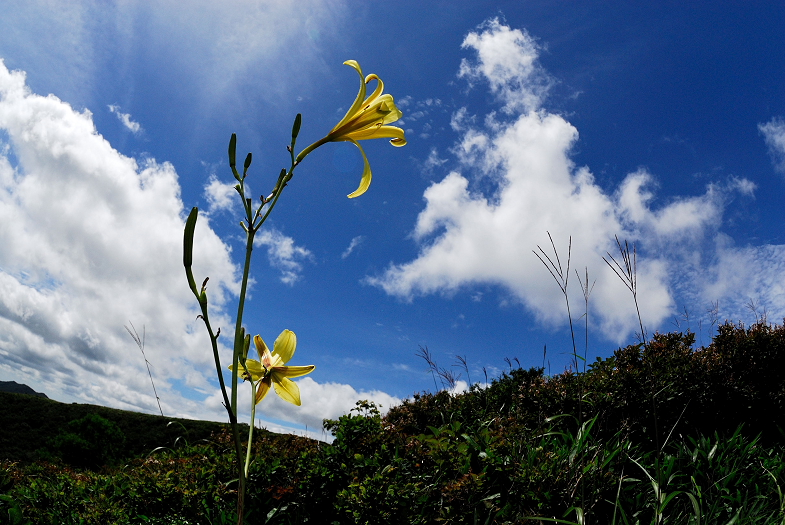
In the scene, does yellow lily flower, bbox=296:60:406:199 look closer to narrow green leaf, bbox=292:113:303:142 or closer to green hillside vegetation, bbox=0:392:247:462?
narrow green leaf, bbox=292:113:303:142

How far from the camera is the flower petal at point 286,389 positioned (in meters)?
1.10

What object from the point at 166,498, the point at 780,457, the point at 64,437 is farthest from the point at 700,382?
the point at 64,437

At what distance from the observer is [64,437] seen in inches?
466

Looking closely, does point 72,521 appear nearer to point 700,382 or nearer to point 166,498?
point 166,498

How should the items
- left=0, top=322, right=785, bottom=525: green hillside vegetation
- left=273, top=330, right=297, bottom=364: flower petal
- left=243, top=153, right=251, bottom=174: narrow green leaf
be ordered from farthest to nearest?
1. left=0, top=322, right=785, bottom=525: green hillside vegetation
2. left=273, top=330, right=297, bottom=364: flower petal
3. left=243, top=153, right=251, bottom=174: narrow green leaf

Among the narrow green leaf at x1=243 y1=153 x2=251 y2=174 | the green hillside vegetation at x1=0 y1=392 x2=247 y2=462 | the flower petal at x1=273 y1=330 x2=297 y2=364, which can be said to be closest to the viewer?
the narrow green leaf at x1=243 y1=153 x2=251 y2=174

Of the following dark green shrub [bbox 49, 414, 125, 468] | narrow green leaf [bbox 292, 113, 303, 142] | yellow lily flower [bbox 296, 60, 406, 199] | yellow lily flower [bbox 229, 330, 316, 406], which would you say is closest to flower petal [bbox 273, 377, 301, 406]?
yellow lily flower [bbox 229, 330, 316, 406]

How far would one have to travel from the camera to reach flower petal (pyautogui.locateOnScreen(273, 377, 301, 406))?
110 cm

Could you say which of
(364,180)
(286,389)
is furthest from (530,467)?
(364,180)

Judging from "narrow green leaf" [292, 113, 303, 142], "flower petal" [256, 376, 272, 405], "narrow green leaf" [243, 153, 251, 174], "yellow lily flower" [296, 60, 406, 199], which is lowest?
"flower petal" [256, 376, 272, 405]

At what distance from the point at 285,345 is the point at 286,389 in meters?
0.10

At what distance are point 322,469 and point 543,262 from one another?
197 centimetres

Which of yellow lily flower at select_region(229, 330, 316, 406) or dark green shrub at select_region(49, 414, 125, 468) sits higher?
yellow lily flower at select_region(229, 330, 316, 406)

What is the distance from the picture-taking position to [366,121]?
0.99 m
